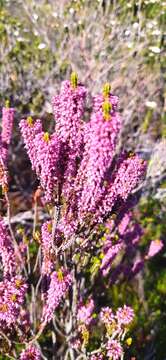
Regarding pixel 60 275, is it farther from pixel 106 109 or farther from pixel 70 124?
pixel 106 109

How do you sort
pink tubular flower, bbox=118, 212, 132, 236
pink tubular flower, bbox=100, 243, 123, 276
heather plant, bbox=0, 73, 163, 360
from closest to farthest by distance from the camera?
heather plant, bbox=0, 73, 163, 360 < pink tubular flower, bbox=100, 243, 123, 276 < pink tubular flower, bbox=118, 212, 132, 236

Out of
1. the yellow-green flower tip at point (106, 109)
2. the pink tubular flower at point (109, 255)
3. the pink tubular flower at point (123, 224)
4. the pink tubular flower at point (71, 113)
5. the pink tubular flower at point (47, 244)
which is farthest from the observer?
the pink tubular flower at point (123, 224)

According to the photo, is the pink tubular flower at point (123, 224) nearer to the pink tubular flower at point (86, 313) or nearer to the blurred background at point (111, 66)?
the pink tubular flower at point (86, 313)

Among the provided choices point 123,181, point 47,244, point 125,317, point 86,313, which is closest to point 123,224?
point 86,313

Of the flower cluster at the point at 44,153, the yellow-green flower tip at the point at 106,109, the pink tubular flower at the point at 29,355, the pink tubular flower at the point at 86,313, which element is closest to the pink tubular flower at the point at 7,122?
the flower cluster at the point at 44,153

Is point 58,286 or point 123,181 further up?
point 123,181

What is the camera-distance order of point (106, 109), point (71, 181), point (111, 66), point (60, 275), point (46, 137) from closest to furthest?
point (106, 109)
point (46, 137)
point (71, 181)
point (60, 275)
point (111, 66)

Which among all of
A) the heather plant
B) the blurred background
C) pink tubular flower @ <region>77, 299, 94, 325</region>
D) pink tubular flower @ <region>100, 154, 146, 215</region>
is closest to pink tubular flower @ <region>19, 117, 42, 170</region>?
the heather plant

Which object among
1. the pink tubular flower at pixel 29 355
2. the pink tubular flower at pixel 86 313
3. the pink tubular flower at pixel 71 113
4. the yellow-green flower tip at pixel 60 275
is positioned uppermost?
the pink tubular flower at pixel 71 113

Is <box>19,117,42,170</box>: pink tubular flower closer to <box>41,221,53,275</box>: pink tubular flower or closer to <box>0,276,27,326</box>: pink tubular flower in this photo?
<box>41,221,53,275</box>: pink tubular flower
